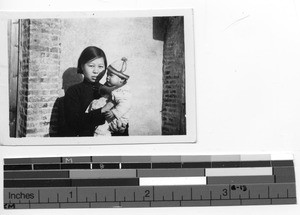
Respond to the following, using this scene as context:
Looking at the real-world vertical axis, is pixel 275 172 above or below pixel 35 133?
below

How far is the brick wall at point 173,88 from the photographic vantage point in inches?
30.9

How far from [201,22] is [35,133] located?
52cm

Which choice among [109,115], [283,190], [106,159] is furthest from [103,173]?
[283,190]

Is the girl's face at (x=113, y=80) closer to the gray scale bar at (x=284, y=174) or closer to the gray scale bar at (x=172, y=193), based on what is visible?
the gray scale bar at (x=172, y=193)

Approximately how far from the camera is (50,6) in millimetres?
800

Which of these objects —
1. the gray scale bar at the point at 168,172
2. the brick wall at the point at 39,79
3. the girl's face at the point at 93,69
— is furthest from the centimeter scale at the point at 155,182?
the girl's face at the point at 93,69

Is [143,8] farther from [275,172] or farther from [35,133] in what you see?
[275,172]

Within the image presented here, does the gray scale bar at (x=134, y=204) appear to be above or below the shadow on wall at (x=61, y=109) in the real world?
below

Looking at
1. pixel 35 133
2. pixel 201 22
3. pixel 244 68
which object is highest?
pixel 201 22

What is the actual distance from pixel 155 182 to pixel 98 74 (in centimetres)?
32

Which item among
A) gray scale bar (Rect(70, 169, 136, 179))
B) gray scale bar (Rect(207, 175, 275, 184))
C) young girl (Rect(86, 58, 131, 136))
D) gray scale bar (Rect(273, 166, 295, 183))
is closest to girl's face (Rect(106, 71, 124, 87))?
young girl (Rect(86, 58, 131, 136))

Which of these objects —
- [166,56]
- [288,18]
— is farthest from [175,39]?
[288,18]

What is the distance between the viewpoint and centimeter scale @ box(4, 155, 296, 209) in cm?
79

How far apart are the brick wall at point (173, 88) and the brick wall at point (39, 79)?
0.28 meters
